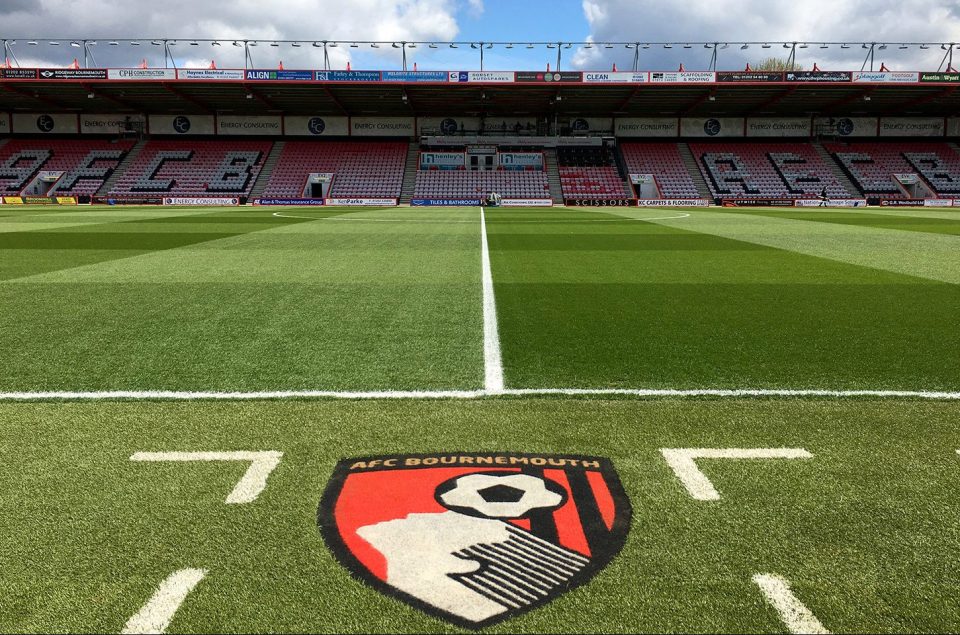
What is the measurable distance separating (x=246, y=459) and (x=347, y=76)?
46.2 m

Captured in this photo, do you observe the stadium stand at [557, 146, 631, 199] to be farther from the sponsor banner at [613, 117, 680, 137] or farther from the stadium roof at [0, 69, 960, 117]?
the stadium roof at [0, 69, 960, 117]

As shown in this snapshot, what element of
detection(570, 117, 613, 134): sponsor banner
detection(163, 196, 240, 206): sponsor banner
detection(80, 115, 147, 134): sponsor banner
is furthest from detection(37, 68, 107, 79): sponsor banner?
detection(570, 117, 613, 134): sponsor banner

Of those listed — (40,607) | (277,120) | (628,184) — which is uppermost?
(277,120)

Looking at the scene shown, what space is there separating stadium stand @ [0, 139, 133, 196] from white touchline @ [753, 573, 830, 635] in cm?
5668

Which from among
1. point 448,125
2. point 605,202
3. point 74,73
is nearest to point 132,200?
point 74,73

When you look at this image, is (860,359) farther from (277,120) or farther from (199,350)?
(277,120)

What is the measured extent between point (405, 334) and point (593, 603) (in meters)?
4.13

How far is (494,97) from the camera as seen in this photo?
4853 centimetres

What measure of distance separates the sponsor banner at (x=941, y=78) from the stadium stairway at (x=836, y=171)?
27.9ft

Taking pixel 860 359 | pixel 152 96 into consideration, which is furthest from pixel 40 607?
pixel 152 96

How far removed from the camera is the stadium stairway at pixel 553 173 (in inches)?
1967

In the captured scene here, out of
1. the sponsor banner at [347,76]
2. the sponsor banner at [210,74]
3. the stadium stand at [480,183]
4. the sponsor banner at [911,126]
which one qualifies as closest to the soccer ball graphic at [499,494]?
the sponsor banner at [347,76]

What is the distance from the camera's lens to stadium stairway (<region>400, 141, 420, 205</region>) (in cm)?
4910

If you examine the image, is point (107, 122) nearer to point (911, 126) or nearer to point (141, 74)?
point (141, 74)
